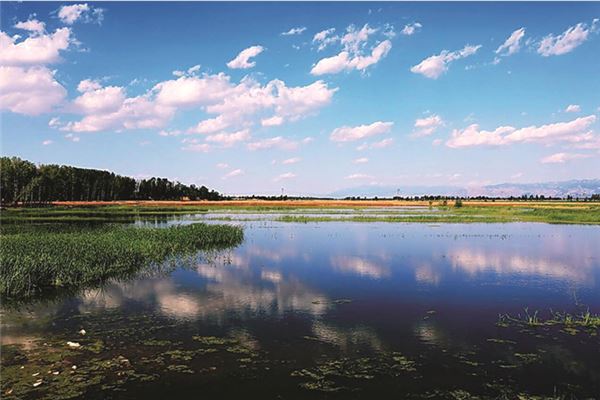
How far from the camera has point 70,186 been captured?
382ft

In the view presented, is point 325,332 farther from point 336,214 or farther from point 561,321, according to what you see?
point 336,214

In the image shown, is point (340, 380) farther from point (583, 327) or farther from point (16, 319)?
point (16, 319)

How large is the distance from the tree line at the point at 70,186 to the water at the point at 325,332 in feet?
290

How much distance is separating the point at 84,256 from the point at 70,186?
10716 cm

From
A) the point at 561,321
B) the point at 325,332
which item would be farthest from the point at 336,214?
the point at 325,332

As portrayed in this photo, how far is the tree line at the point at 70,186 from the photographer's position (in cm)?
9294

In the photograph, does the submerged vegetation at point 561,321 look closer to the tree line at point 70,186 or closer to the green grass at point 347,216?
the green grass at point 347,216

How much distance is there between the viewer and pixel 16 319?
13789 millimetres

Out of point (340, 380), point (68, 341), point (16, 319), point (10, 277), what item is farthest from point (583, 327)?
point (10, 277)

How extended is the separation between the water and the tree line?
88540 millimetres

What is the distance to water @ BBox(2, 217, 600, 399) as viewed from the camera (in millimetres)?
9172

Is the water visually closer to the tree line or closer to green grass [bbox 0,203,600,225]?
green grass [bbox 0,203,600,225]

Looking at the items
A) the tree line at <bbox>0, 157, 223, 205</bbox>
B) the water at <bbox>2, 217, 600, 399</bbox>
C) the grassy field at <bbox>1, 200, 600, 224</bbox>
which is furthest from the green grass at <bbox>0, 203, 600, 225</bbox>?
the water at <bbox>2, 217, 600, 399</bbox>

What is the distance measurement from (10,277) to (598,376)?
66.5 ft
